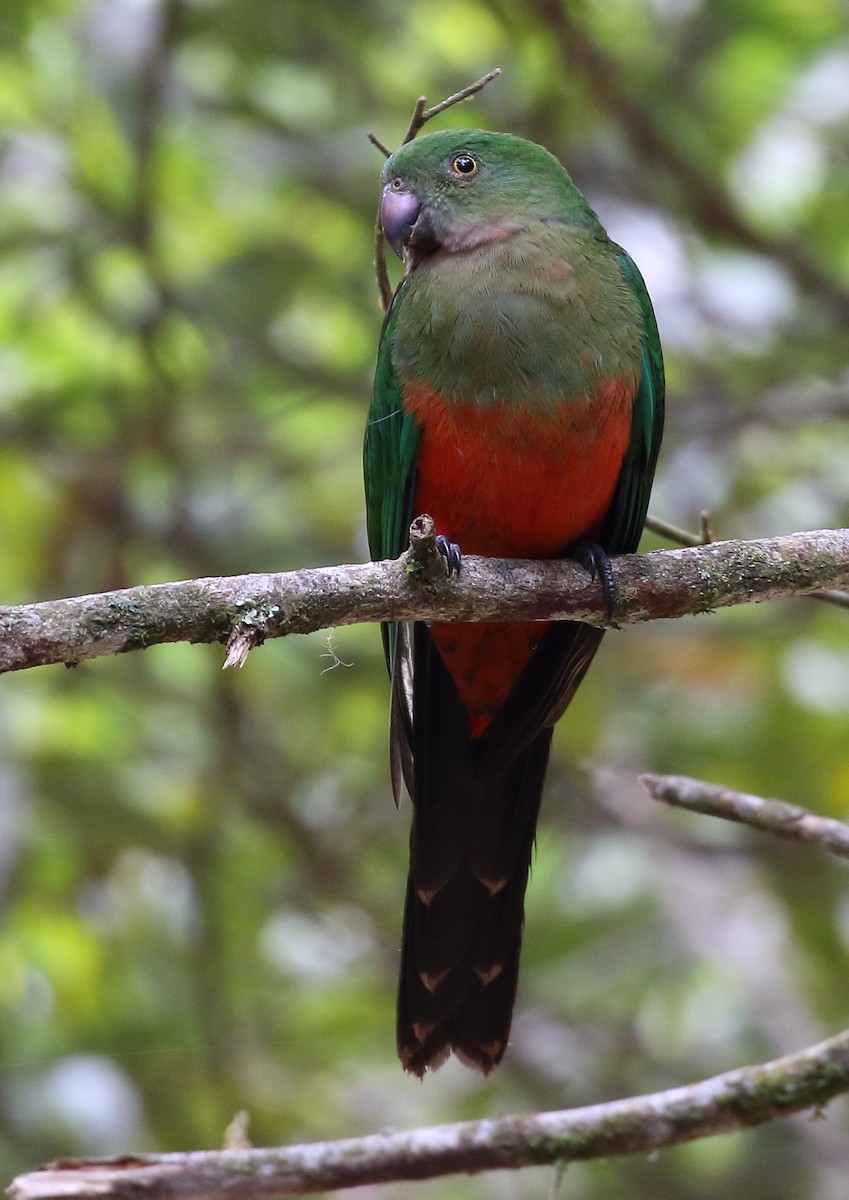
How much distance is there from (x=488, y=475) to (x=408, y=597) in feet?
2.71

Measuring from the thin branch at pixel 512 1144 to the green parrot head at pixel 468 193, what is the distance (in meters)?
2.42

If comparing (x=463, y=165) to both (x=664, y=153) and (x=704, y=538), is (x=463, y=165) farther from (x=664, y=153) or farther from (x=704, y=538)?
(x=664, y=153)

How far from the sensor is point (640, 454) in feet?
13.6

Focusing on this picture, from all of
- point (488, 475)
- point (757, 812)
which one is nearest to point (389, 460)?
point (488, 475)

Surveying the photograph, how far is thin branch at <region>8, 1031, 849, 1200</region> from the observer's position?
3.42m

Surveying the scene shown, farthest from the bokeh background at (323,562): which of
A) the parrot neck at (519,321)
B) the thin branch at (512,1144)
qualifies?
the parrot neck at (519,321)

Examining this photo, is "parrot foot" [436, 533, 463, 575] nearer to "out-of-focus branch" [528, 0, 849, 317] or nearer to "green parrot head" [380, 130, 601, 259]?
"green parrot head" [380, 130, 601, 259]

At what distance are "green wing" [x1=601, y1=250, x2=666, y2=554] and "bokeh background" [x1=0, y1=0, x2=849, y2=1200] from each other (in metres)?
1.93

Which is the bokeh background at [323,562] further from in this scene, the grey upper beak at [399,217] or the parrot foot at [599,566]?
the parrot foot at [599,566]

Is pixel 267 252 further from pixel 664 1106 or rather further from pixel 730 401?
pixel 664 1106

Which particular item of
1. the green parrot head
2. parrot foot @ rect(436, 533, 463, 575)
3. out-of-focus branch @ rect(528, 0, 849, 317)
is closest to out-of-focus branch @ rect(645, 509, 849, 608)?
parrot foot @ rect(436, 533, 463, 575)

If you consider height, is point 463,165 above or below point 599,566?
above

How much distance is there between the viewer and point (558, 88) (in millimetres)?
6391

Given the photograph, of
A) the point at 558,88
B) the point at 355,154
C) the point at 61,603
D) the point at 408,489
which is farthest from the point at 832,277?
the point at 61,603
